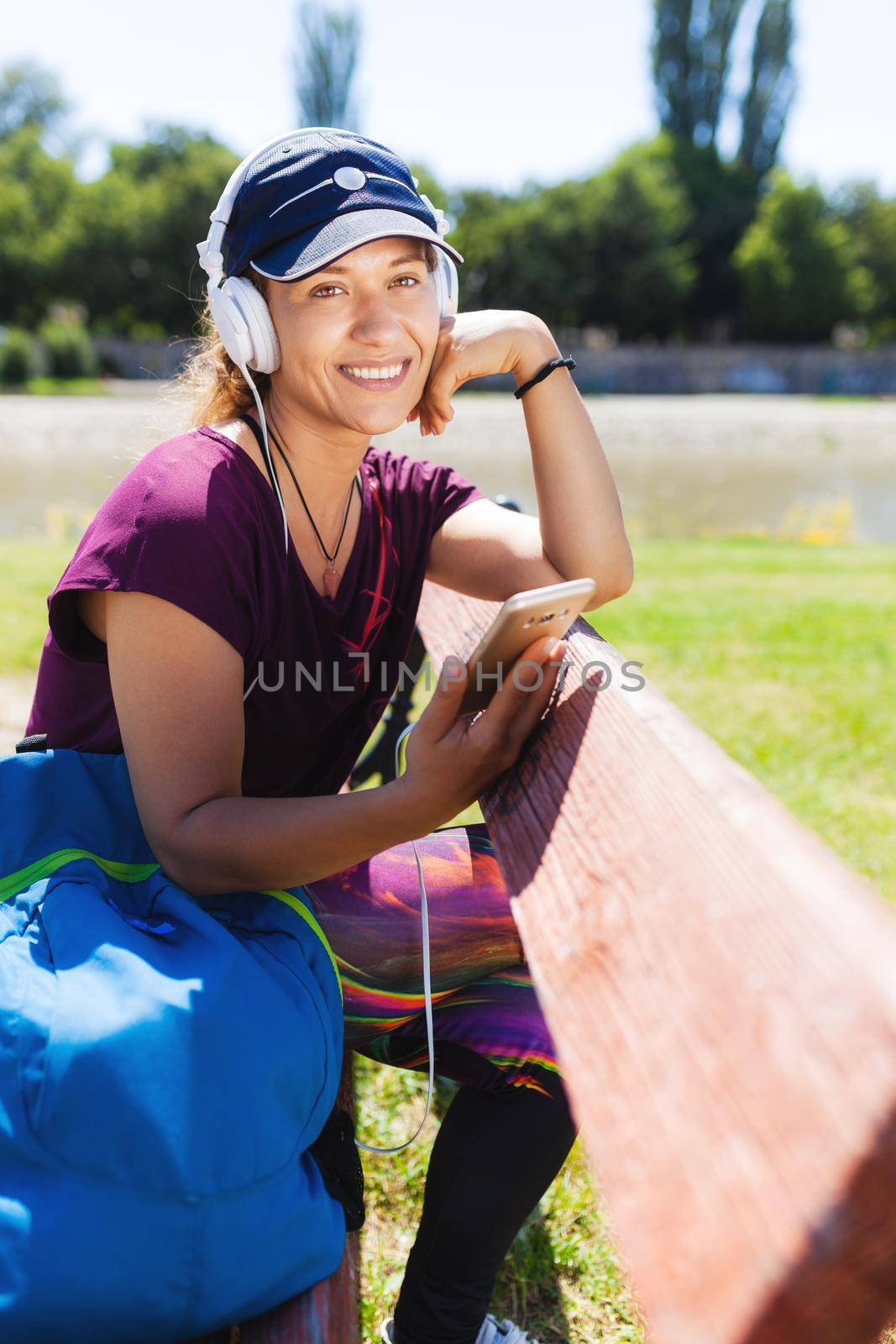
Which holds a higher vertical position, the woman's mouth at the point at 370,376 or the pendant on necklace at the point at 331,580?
the woman's mouth at the point at 370,376

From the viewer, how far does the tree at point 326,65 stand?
4997 centimetres

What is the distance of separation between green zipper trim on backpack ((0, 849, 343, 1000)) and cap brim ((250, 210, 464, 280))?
3.30ft

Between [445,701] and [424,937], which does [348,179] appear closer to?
[445,701]

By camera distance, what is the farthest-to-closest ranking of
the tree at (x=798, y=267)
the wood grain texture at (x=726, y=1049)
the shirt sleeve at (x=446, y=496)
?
the tree at (x=798, y=267), the shirt sleeve at (x=446, y=496), the wood grain texture at (x=726, y=1049)

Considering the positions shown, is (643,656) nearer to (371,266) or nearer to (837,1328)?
(371,266)

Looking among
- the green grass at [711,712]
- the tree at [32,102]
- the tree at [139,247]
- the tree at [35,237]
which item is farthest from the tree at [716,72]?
the green grass at [711,712]

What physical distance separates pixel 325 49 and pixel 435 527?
55.4 m

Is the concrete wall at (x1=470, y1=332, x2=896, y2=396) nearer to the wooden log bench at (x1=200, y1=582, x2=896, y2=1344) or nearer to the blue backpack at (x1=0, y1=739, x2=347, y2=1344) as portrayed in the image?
the blue backpack at (x1=0, y1=739, x2=347, y2=1344)

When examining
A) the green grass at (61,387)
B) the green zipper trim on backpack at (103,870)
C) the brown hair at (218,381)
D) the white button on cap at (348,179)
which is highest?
the white button on cap at (348,179)

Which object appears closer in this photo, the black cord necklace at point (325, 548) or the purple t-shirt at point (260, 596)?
the purple t-shirt at point (260, 596)

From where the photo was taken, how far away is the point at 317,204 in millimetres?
1841

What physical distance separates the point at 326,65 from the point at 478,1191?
5658 centimetres

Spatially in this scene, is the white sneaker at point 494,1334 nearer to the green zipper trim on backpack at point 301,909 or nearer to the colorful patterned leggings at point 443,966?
the colorful patterned leggings at point 443,966

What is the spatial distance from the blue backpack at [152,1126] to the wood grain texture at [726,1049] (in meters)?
0.39
